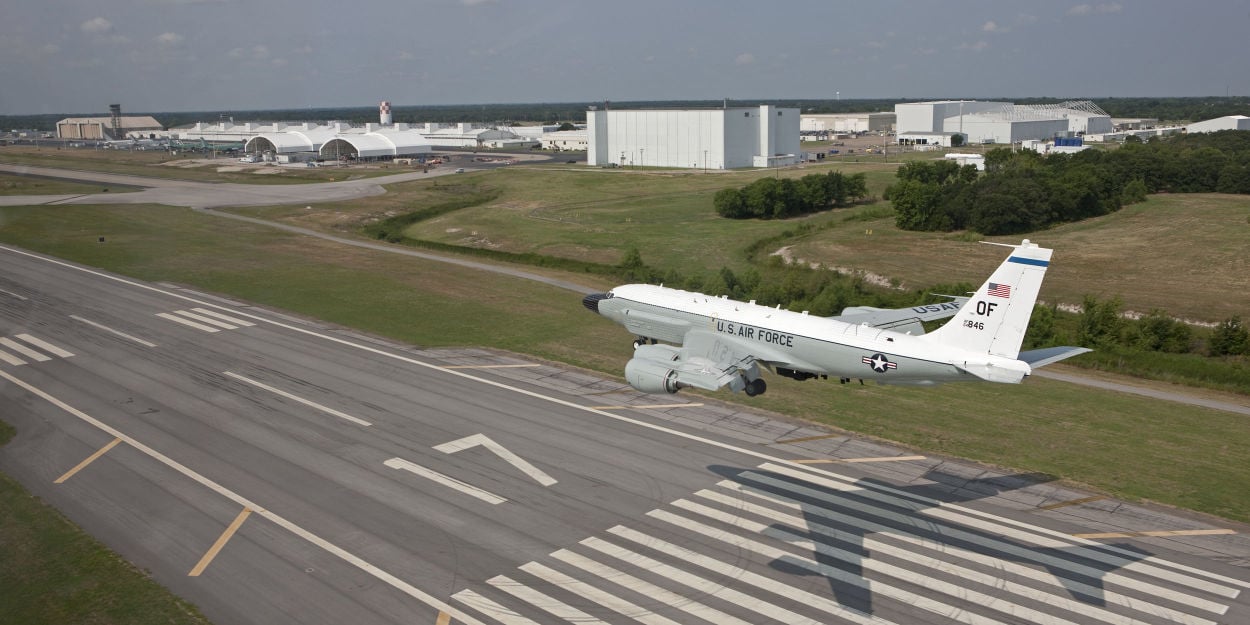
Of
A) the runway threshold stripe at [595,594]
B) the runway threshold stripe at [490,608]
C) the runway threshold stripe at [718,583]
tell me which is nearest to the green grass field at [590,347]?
the runway threshold stripe at [718,583]

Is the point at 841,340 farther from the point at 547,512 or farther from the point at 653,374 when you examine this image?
the point at 547,512

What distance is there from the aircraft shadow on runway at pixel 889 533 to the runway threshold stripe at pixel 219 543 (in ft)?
76.4

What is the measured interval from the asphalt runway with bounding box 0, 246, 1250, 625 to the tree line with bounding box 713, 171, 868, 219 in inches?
3400

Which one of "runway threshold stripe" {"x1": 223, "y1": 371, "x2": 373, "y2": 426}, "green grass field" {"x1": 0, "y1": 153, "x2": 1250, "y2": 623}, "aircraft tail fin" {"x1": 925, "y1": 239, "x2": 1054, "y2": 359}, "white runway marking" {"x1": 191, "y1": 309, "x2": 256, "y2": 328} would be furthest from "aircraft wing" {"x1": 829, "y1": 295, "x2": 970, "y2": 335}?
"white runway marking" {"x1": 191, "y1": 309, "x2": 256, "y2": 328}

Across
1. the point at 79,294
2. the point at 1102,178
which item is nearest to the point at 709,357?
the point at 79,294

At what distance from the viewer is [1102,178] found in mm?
139500

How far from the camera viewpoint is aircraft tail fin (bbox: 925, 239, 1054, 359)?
32.5 meters

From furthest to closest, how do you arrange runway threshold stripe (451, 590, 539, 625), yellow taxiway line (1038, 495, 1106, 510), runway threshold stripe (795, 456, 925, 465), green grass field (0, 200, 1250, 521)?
green grass field (0, 200, 1250, 521) < runway threshold stripe (795, 456, 925, 465) < yellow taxiway line (1038, 495, 1106, 510) < runway threshold stripe (451, 590, 539, 625)

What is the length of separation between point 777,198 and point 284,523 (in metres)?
115

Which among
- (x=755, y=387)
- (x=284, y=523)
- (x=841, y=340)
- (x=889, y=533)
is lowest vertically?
(x=889, y=533)

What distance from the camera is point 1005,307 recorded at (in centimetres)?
3312

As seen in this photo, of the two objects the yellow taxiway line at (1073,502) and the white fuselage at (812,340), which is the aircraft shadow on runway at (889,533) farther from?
the white fuselage at (812,340)

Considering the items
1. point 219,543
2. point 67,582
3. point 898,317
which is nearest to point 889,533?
point 898,317

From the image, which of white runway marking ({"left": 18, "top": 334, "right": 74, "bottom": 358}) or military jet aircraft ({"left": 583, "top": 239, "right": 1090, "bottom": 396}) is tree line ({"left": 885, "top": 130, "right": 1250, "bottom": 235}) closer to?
military jet aircraft ({"left": 583, "top": 239, "right": 1090, "bottom": 396})
